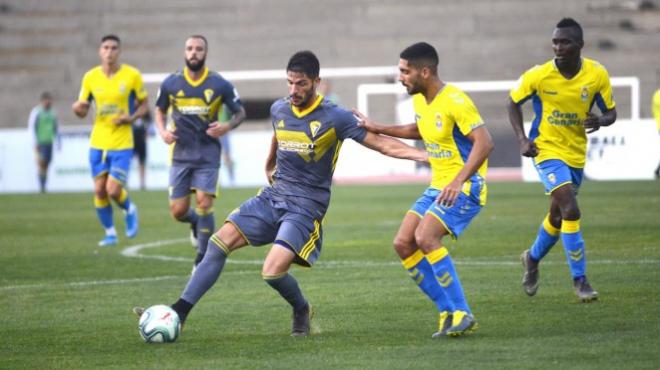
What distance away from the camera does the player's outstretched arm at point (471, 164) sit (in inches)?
299

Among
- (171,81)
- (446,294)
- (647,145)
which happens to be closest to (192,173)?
(171,81)

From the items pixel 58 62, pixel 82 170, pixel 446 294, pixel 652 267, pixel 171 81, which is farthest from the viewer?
pixel 58 62

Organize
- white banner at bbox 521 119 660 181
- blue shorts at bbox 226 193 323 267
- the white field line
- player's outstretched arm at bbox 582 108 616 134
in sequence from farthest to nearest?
white banner at bbox 521 119 660 181, the white field line, player's outstretched arm at bbox 582 108 616 134, blue shorts at bbox 226 193 323 267

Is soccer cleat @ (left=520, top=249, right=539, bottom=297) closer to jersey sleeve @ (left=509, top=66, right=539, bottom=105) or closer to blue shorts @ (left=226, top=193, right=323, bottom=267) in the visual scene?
jersey sleeve @ (left=509, top=66, right=539, bottom=105)

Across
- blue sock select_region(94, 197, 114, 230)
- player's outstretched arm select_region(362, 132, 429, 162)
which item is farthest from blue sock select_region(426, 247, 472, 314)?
blue sock select_region(94, 197, 114, 230)

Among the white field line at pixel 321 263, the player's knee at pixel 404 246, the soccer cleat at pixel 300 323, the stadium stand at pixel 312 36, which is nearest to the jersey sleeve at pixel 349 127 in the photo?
the player's knee at pixel 404 246

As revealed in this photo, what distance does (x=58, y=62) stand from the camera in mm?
37500

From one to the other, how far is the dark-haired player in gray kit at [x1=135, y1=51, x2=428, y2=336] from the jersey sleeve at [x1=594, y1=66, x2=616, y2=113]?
254 cm

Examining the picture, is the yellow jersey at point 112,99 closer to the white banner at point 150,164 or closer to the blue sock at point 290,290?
the blue sock at point 290,290

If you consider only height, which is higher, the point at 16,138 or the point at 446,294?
the point at 446,294

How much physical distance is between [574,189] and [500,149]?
20.6 metres

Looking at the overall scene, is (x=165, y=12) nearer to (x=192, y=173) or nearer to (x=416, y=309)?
(x=192, y=173)

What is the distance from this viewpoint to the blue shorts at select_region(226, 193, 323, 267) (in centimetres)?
795

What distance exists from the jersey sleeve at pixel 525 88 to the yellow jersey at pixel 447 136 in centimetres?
184
